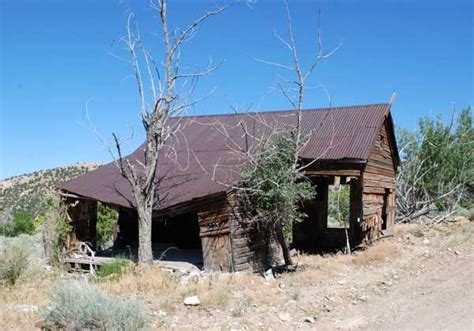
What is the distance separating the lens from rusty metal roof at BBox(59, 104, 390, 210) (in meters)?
13.3

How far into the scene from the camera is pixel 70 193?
47.8ft

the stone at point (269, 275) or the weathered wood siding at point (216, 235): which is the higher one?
the weathered wood siding at point (216, 235)

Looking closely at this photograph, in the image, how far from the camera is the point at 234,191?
12.4 m

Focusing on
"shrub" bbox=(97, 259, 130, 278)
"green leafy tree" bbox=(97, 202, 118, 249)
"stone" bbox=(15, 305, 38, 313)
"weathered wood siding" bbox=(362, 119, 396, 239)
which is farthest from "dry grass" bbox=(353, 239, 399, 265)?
"green leafy tree" bbox=(97, 202, 118, 249)

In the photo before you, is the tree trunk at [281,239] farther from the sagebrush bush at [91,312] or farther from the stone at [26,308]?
the stone at [26,308]

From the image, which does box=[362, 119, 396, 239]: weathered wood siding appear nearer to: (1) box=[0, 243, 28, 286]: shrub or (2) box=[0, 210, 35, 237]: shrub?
(1) box=[0, 243, 28, 286]: shrub

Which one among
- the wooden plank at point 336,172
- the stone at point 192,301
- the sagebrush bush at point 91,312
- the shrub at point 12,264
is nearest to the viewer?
the sagebrush bush at point 91,312

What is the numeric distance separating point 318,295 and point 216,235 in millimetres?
3536

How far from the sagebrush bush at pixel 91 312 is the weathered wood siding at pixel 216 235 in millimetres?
→ 4798

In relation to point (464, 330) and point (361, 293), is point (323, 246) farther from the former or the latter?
point (464, 330)

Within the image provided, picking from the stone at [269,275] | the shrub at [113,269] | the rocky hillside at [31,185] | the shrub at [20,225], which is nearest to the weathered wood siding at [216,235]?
the stone at [269,275]

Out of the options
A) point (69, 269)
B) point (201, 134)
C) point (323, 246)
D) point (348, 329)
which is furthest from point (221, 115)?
point (348, 329)

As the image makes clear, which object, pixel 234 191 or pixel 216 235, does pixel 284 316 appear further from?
pixel 234 191

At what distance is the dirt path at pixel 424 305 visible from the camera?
778 cm
